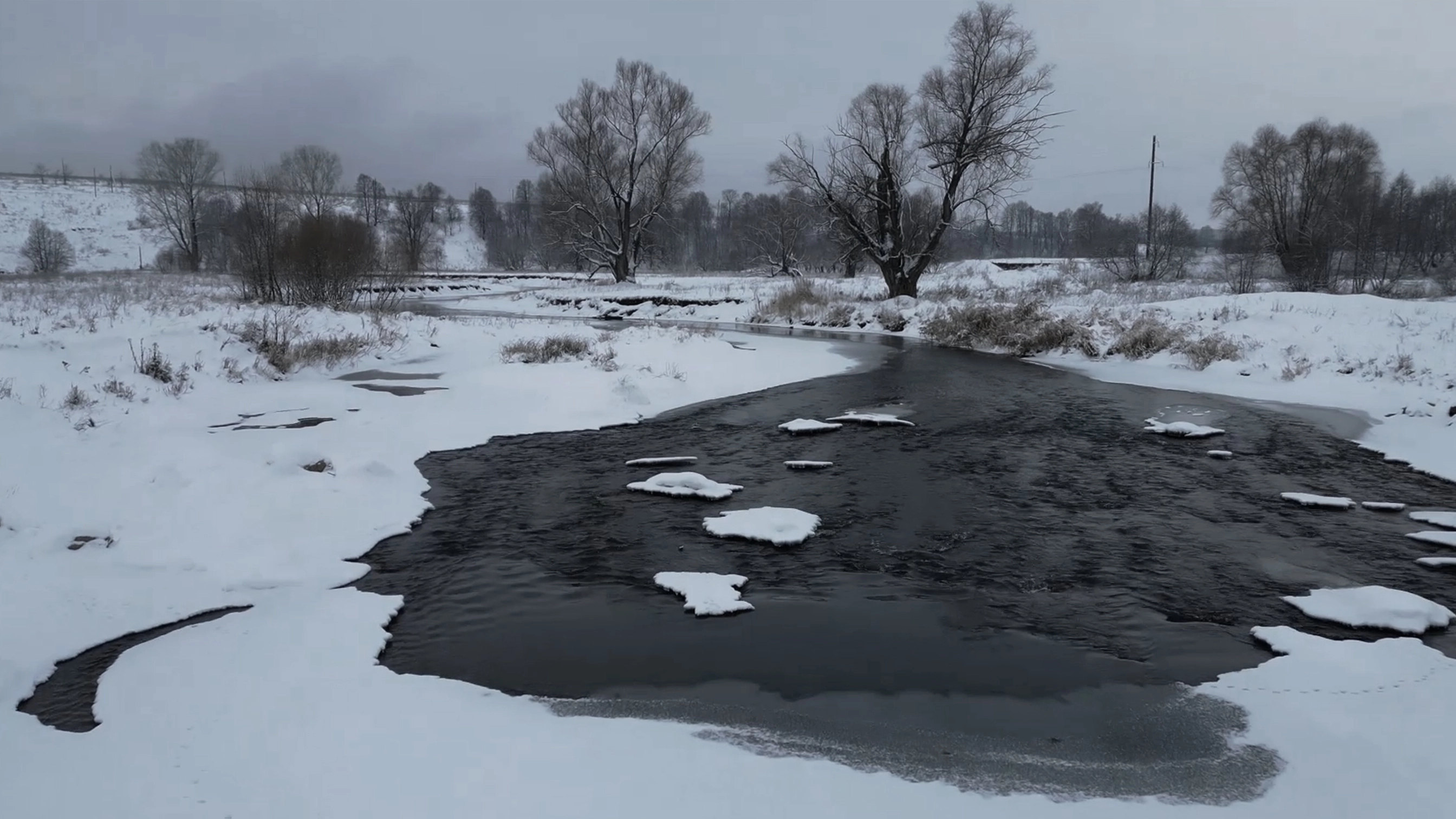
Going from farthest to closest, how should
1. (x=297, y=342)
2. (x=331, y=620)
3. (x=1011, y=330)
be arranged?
1. (x=1011, y=330)
2. (x=297, y=342)
3. (x=331, y=620)

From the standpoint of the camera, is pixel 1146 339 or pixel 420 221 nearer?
pixel 1146 339

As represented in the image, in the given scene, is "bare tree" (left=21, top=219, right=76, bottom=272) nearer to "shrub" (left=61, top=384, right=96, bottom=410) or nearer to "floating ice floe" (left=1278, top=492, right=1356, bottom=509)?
"shrub" (left=61, top=384, right=96, bottom=410)

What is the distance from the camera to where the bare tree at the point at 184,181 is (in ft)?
207

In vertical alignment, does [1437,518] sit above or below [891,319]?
below

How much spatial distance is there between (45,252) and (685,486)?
240ft

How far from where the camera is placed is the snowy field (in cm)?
324

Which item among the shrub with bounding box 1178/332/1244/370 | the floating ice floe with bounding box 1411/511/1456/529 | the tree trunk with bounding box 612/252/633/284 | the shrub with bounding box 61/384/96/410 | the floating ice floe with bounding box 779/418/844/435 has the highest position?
the tree trunk with bounding box 612/252/633/284

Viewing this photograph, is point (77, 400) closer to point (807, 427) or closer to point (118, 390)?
point (118, 390)

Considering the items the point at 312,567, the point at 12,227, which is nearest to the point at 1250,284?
the point at 312,567

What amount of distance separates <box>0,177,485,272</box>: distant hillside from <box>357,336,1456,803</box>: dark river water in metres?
83.3

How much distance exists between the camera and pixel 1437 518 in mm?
7117

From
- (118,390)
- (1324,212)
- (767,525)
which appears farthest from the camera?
(1324,212)

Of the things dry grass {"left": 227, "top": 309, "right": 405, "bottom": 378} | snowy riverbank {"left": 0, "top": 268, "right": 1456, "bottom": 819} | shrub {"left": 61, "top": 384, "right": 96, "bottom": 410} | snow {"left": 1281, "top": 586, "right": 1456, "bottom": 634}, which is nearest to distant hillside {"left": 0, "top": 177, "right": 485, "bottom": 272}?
dry grass {"left": 227, "top": 309, "right": 405, "bottom": 378}

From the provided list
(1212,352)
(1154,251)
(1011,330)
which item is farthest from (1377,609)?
(1154,251)
